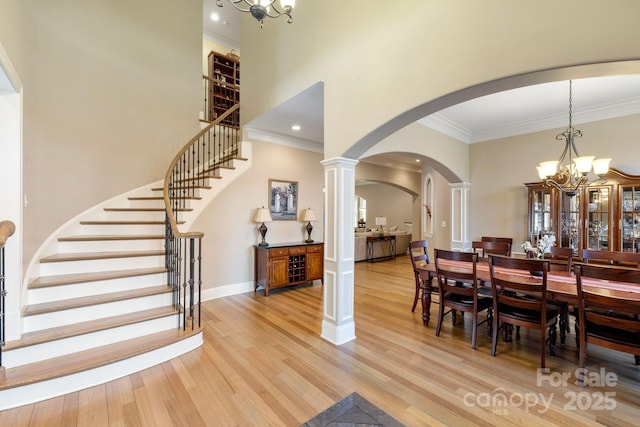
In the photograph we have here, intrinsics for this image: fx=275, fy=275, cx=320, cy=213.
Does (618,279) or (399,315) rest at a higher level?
(618,279)

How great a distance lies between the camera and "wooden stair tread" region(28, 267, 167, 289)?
2740 mm

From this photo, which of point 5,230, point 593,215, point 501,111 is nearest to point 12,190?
point 5,230

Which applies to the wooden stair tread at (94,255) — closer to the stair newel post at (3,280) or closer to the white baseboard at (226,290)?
the stair newel post at (3,280)

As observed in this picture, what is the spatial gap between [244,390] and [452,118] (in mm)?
4899

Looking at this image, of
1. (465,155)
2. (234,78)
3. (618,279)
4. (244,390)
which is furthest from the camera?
(234,78)

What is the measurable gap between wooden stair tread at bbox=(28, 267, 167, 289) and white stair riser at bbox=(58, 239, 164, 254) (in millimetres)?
431

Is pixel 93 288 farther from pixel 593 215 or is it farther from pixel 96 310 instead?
pixel 593 215

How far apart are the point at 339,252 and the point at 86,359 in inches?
97.1

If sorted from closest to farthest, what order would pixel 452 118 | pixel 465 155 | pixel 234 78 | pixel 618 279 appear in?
1. pixel 618 279
2. pixel 452 118
3. pixel 465 155
4. pixel 234 78

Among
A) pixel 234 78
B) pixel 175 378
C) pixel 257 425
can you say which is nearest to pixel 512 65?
pixel 257 425

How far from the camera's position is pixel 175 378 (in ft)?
7.84

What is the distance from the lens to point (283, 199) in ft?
17.9

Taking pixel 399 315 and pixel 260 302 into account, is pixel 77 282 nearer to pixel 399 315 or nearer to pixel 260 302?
pixel 260 302

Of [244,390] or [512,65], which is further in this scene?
[244,390]
